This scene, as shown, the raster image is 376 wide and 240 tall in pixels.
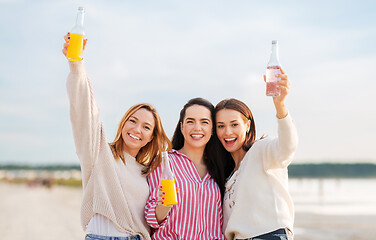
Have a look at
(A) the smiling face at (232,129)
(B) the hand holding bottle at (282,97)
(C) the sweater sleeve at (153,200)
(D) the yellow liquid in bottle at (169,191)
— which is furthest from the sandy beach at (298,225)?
(B) the hand holding bottle at (282,97)

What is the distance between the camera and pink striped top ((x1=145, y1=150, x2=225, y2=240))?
4672 mm

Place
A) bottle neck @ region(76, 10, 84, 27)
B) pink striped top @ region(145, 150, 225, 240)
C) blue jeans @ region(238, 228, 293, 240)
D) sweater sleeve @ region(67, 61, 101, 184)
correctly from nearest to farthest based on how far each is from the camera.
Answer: sweater sleeve @ region(67, 61, 101, 184)
blue jeans @ region(238, 228, 293, 240)
bottle neck @ region(76, 10, 84, 27)
pink striped top @ region(145, 150, 225, 240)

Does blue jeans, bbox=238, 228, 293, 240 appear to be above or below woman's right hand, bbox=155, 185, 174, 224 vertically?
below

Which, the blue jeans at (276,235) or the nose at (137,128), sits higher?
the nose at (137,128)

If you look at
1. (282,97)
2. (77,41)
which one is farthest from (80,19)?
(282,97)

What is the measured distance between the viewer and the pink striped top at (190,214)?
15.3 ft

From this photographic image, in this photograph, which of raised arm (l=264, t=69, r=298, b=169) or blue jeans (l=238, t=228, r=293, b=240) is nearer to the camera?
raised arm (l=264, t=69, r=298, b=169)

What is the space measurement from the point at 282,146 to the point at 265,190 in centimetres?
50

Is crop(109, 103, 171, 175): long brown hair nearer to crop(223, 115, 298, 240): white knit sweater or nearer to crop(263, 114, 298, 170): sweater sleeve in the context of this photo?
crop(223, 115, 298, 240): white knit sweater

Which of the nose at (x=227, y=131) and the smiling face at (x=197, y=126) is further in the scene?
the smiling face at (x=197, y=126)

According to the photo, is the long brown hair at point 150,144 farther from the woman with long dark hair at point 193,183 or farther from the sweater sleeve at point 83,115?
the sweater sleeve at point 83,115

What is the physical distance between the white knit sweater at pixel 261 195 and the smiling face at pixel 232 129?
382mm

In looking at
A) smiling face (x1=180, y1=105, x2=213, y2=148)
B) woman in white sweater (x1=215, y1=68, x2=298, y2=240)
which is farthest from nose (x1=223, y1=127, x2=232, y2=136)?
woman in white sweater (x1=215, y1=68, x2=298, y2=240)

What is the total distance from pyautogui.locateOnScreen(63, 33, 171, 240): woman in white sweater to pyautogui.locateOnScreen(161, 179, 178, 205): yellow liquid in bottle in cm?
38
